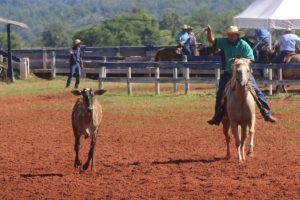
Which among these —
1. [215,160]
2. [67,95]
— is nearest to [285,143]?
[215,160]

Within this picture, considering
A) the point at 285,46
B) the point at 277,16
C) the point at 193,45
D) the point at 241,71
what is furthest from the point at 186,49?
the point at 241,71

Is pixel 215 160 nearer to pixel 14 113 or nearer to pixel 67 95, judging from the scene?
pixel 14 113

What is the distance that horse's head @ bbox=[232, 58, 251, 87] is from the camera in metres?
14.1

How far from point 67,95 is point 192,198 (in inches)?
737

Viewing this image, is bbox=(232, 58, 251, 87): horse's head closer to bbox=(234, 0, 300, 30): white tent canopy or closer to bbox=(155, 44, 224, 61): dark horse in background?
bbox=(234, 0, 300, 30): white tent canopy

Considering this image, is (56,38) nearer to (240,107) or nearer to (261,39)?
(261,39)

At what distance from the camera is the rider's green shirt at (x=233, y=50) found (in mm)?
15133

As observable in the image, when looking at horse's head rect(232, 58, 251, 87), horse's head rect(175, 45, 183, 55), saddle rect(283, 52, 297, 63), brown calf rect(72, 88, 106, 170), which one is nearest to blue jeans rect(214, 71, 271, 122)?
horse's head rect(232, 58, 251, 87)

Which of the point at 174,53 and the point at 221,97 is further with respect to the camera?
the point at 174,53

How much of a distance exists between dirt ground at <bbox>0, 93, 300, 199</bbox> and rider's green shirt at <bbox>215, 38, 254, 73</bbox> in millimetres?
1644

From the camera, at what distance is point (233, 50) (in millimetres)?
15195

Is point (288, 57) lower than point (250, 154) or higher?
higher

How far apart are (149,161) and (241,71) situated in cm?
218

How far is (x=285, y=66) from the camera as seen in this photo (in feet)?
85.6
